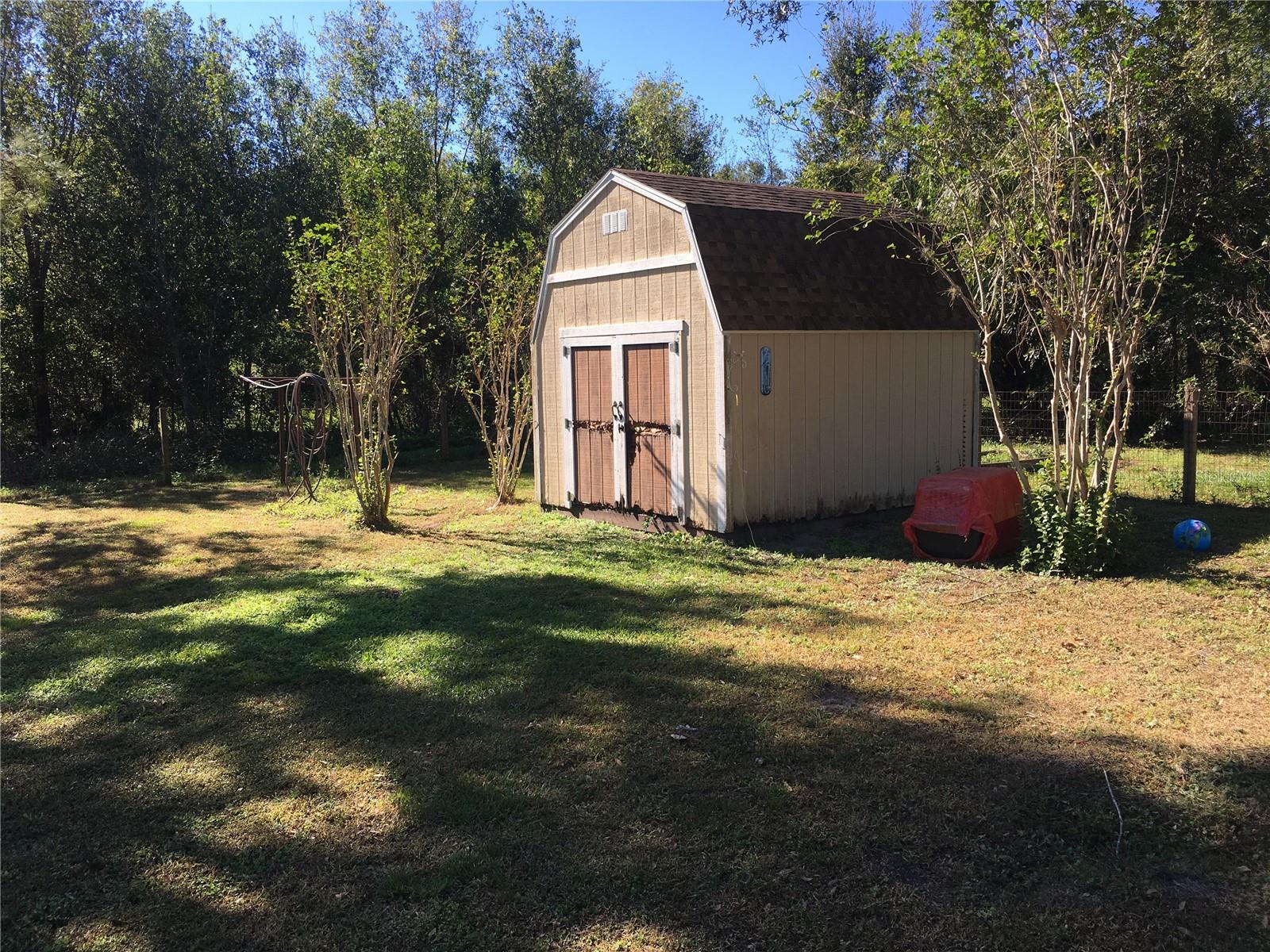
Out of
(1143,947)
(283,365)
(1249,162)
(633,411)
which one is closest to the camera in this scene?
(1143,947)

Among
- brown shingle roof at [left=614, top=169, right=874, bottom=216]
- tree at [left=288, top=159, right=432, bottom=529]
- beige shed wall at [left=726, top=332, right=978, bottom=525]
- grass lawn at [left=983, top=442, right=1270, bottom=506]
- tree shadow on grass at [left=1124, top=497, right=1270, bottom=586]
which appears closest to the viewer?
tree shadow on grass at [left=1124, top=497, right=1270, bottom=586]

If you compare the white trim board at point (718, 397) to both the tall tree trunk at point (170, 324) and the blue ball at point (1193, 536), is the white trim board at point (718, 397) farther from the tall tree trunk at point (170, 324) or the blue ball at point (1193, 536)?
the tall tree trunk at point (170, 324)

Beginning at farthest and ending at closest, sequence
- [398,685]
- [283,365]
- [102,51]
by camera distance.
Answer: [283,365] → [102,51] → [398,685]

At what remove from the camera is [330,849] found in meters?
3.20

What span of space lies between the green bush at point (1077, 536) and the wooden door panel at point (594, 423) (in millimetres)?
4302

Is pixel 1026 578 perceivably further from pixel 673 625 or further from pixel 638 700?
pixel 638 700

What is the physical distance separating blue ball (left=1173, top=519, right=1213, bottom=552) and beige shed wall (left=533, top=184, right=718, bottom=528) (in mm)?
3968

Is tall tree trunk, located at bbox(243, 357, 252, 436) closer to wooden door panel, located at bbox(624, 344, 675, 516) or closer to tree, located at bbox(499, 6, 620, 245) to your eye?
tree, located at bbox(499, 6, 620, 245)

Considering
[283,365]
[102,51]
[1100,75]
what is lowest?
[283,365]

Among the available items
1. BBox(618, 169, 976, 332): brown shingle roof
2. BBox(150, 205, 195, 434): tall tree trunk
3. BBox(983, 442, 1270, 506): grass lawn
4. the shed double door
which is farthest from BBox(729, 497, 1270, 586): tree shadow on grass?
BBox(150, 205, 195, 434): tall tree trunk

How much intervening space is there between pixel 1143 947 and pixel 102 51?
61.2 feet

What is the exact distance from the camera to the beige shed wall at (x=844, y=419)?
8.35 m

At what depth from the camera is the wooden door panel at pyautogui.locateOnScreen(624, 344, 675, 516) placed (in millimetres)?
8836

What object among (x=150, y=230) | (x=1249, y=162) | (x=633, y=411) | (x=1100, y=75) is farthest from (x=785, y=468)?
(x=150, y=230)
